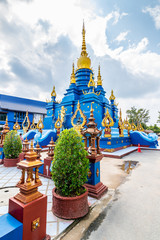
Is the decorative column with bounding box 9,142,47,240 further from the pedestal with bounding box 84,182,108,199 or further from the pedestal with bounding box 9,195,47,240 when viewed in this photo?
the pedestal with bounding box 84,182,108,199

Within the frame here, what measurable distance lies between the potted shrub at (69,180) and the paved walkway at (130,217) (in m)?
0.50

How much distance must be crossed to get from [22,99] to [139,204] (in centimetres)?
3675

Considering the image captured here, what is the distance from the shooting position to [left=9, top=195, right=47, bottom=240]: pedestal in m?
1.90

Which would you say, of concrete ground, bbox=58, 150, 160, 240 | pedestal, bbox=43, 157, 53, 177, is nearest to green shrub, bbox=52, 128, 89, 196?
concrete ground, bbox=58, 150, 160, 240

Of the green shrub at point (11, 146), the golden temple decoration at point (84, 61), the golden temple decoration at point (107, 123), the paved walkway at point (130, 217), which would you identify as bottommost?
the paved walkway at point (130, 217)

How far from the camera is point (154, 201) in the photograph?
354cm

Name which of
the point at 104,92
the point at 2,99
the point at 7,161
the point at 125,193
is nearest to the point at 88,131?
the point at 125,193

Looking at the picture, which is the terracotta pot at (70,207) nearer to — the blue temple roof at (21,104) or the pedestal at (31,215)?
the pedestal at (31,215)

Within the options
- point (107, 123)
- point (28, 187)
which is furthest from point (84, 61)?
point (28, 187)

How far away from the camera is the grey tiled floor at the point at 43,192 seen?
8.23ft

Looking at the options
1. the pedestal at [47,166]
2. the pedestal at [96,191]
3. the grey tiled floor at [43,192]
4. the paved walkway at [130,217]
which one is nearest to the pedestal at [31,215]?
the grey tiled floor at [43,192]

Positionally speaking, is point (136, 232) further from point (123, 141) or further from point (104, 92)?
point (104, 92)

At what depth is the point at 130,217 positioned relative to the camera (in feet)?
9.37

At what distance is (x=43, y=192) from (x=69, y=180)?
1.78 meters
